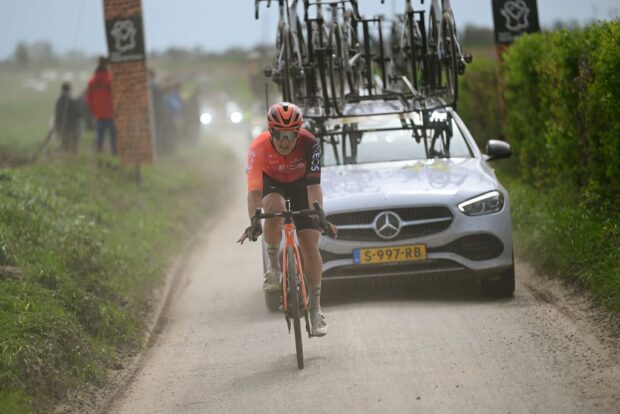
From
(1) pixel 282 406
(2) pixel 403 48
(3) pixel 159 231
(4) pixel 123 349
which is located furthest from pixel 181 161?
(1) pixel 282 406

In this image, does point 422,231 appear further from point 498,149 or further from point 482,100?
point 482,100

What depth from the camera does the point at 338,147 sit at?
481 inches

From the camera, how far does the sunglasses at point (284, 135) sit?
8781 mm

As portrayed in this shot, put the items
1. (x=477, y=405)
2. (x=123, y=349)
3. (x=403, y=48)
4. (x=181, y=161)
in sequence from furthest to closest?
(x=181, y=161)
(x=403, y=48)
(x=123, y=349)
(x=477, y=405)

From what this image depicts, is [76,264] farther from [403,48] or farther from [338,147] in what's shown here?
[403,48]

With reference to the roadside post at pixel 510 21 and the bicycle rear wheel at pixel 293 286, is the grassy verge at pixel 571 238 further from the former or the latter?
the roadside post at pixel 510 21

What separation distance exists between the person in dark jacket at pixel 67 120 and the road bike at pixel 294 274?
11.4 m

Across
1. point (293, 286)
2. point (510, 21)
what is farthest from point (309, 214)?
point (510, 21)

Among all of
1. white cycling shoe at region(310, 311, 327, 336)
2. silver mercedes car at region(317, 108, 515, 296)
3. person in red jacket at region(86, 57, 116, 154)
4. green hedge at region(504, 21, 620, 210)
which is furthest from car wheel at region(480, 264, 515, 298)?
person in red jacket at region(86, 57, 116, 154)

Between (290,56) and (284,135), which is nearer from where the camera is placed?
(284,135)

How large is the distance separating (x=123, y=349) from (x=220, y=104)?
81.7 m

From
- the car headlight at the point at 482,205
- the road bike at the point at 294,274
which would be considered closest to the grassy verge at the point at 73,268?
the road bike at the point at 294,274

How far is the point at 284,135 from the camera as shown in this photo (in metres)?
8.80

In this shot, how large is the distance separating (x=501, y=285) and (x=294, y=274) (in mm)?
2874
